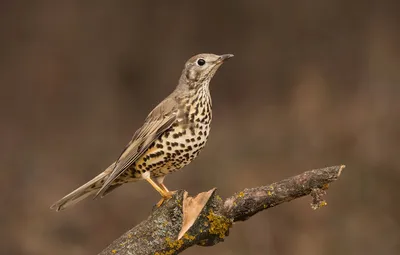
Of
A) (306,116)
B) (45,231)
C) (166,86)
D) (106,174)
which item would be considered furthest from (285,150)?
(106,174)

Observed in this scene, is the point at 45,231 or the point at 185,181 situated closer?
the point at 45,231

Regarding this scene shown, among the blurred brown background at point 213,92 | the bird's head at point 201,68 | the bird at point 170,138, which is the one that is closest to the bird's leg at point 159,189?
the bird at point 170,138

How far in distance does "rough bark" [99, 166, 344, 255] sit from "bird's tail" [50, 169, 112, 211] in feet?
1.63

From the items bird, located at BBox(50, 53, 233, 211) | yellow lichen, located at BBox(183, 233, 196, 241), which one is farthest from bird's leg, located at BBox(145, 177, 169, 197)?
yellow lichen, located at BBox(183, 233, 196, 241)

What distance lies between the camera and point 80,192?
425cm

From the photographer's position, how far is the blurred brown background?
7484 mm

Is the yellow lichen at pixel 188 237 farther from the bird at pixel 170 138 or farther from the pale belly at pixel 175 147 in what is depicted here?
the pale belly at pixel 175 147

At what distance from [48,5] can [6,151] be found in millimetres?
1639

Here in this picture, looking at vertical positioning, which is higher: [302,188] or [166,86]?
[166,86]

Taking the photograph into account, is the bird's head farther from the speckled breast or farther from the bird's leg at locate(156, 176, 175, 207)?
the bird's leg at locate(156, 176, 175, 207)

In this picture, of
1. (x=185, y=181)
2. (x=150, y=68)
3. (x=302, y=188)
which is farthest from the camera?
(x=150, y=68)

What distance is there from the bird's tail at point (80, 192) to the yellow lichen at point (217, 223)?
2.44ft

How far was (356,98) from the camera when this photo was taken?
7918 mm

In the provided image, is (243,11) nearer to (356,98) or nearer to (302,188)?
(356,98)
